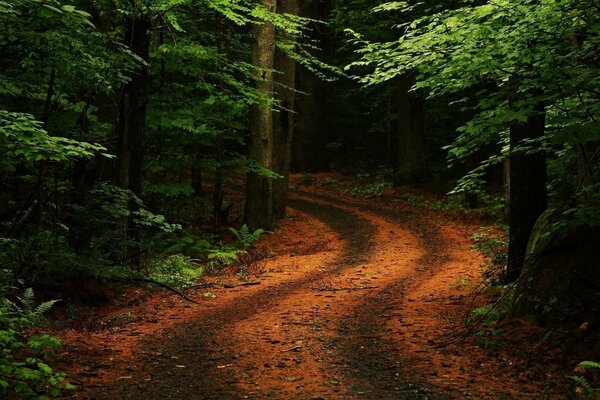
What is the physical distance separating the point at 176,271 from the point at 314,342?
588 centimetres

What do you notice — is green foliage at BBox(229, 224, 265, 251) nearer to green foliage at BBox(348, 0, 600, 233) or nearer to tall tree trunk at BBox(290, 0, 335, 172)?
green foliage at BBox(348, 0, 600, 233)

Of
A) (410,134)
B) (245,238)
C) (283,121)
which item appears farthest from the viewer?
(410,134)

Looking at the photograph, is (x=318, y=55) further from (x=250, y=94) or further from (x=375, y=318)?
(x=375, y=318)

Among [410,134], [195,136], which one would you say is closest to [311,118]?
[410,134]

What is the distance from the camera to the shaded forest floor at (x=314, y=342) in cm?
585

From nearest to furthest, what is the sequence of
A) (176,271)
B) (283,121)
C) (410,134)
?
(176,271) < (283,121) < (410,134)

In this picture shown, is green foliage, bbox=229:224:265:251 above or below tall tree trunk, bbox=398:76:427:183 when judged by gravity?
below

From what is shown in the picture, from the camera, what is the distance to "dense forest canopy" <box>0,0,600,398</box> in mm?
6738

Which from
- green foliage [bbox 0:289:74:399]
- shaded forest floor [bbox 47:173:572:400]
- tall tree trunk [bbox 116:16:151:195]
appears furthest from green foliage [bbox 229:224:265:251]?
green foliage [bbox 0:289:74:399]

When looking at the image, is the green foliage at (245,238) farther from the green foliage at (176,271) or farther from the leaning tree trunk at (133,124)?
the leaning tree trunk at (133,124)

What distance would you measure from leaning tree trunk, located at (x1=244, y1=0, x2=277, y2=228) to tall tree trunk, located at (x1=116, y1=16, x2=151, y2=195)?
5973 mm

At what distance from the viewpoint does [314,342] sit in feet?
25.0

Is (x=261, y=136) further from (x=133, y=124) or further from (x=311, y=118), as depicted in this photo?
(x=311, y=118)

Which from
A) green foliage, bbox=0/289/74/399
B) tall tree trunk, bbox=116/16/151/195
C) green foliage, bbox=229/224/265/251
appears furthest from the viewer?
green foliage, bbox=229/224/265/251
